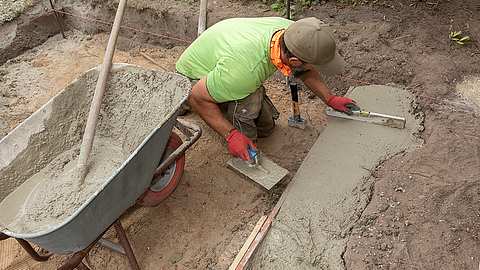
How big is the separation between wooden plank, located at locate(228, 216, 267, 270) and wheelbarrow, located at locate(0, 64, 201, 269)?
2.12 feet

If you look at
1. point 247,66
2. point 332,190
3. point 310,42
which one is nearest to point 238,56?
point 247,66

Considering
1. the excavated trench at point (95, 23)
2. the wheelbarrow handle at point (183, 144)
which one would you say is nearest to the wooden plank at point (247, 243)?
the wheelbarrow handle at point (183, 144)

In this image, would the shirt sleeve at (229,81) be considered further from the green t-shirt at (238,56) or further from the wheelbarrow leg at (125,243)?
the wheelbarrow leg at (125,243)

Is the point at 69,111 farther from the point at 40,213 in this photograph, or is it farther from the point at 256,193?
the point at 256,193

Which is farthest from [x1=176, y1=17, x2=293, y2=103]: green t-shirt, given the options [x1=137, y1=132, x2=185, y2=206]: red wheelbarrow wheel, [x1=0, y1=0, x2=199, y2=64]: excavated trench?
[x1=0, y1=0, x2=199, y2=64]: excavated trench

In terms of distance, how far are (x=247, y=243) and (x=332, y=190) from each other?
73cm

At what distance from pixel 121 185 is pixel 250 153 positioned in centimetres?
122

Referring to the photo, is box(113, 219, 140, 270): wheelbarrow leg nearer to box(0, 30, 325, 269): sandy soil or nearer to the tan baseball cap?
box(0, 30, 325, 269): sandy soil

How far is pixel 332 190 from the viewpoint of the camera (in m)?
3.43

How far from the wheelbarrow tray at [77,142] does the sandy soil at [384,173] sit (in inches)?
27.4

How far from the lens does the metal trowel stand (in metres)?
3.55

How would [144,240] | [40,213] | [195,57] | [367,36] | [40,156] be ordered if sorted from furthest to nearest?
1. [367,36]
2. [195,57]
3. [144,240]
4. [40,156]
5. [40,213]

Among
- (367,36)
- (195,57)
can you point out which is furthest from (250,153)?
(367,36)

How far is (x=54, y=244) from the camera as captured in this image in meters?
2.47
